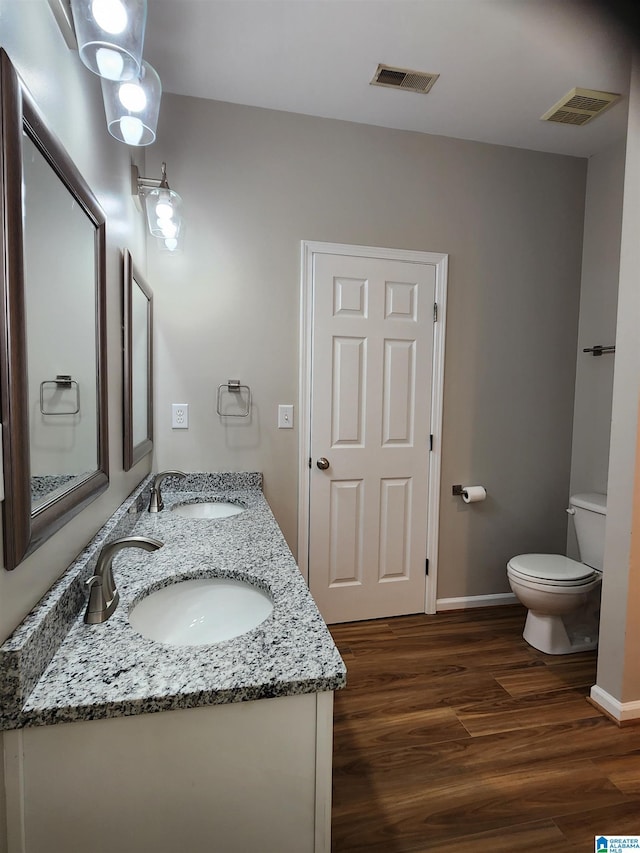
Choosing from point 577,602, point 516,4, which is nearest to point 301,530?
point 577,602

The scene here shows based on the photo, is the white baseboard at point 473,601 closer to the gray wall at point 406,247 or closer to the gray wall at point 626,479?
the gray wall at point 406,247

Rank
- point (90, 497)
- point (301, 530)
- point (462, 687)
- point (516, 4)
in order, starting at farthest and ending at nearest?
1. point (301, 530)
2. point (462, 687)
3. point (516, 4)
4. point (90, 497)

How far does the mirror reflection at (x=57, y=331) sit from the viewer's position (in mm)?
834

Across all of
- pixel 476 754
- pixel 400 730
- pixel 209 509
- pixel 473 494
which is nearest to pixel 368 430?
pixel 473 494

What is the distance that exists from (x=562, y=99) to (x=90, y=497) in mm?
2705

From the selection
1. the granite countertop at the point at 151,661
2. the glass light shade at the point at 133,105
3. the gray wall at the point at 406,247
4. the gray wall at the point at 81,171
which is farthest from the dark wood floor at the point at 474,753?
the glass light shade at the point at 133,105

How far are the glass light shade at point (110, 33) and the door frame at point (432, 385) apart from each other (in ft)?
5.11

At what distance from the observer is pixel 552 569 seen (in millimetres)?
2320

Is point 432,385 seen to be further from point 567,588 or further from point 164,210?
point 164,210

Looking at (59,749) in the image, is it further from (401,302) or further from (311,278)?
(401,302)

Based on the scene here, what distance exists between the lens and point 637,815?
140cm

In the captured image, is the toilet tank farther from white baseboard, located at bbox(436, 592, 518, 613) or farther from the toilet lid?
white baseboard, located at bbox(436, 592, 518, 613)

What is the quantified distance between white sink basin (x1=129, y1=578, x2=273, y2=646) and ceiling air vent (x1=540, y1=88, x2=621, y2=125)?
8.58 ft

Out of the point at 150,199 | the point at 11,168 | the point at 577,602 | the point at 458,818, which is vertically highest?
the point at 150,199
